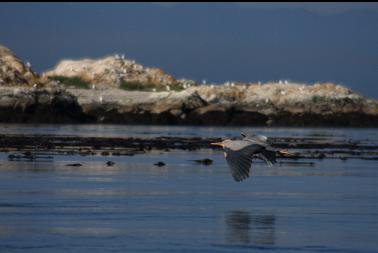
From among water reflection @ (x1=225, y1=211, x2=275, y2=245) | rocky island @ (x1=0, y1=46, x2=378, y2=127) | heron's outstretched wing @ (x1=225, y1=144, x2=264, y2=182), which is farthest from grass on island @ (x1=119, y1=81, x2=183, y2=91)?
heron's outstretched wing @ (x1=225, y1=144, x2=264, y2=182)

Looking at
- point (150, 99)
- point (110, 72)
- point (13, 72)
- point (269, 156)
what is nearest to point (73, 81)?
point (110, 72)

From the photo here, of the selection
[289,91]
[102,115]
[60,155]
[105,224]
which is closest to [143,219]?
[105,224]

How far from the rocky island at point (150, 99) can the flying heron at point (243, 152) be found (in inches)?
2178

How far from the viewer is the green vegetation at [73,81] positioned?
96287 mm

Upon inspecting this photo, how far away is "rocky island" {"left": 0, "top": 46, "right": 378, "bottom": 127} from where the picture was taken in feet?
247

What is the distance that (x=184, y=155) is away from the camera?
3425 cm

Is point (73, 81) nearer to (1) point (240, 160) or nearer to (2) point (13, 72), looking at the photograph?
(2) point (13, 72)

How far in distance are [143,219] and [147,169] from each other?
35.1 feet

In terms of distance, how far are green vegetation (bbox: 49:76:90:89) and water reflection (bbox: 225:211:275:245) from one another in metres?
77.8

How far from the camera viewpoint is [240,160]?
50.8ft

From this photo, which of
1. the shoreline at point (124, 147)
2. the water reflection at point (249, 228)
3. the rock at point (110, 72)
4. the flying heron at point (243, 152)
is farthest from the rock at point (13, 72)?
the flying heron at point (243, 152)

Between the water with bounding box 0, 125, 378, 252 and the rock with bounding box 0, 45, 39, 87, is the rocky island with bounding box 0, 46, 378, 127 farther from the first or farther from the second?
the water with bounding box 0, 125, 378, 252

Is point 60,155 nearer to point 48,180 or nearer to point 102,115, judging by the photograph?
point 48,180

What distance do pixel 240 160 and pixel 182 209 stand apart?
9.72 ft
